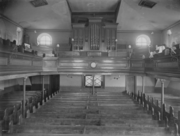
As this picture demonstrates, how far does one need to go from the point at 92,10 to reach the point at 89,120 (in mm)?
11495

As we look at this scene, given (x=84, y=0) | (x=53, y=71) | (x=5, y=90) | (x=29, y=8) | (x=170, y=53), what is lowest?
(x=5, y=90)

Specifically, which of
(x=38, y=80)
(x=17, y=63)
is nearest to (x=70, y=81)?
(x=38, y=80)

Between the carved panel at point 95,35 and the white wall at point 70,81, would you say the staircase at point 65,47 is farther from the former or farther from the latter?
the white wall at point 70,81

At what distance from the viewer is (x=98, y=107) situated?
351 inches

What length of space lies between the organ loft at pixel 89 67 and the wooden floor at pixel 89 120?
0.04m

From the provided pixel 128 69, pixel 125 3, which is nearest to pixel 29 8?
pixel 125 3

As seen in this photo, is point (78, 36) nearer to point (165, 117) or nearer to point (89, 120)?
point (89, 120)

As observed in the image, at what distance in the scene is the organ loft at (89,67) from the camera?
6340 mm

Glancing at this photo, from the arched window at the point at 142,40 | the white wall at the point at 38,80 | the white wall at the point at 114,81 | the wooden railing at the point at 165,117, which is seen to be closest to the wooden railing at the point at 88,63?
the wooden railing at the point at 165,117

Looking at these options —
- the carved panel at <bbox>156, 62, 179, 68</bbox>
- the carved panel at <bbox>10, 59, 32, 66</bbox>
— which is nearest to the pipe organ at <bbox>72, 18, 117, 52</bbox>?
the carved panel at <bbox>10, 59, 32, 66</bbox>

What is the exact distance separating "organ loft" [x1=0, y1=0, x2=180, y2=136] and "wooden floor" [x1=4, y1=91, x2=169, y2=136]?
1.6 inches

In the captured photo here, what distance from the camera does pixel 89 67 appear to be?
1175cm

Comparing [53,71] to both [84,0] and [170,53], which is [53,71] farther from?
[170,53]

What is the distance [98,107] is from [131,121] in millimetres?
2399
